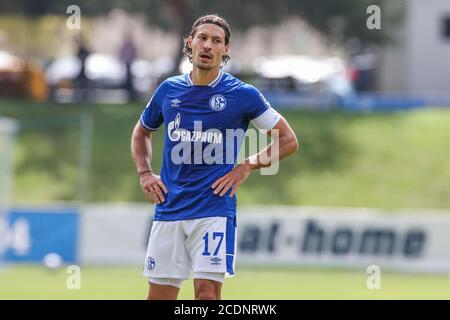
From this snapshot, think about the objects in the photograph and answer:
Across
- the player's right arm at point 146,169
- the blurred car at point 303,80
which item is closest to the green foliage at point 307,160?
the blurred car at point 303,80

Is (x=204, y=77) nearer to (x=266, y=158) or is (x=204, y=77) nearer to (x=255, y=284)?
(x=266, y=158)

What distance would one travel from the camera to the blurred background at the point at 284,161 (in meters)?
18.4

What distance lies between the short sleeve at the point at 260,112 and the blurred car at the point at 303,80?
66.7 feet

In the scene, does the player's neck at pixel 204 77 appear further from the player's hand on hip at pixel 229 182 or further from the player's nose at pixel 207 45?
the player's hand on hip at pixel 229 182

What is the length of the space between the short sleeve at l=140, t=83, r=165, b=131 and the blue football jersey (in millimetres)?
127

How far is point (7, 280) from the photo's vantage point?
16500mm

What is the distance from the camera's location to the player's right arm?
8.55 m

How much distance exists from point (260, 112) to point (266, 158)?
0.31 m

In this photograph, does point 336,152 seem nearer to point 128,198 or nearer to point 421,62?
point 128,198

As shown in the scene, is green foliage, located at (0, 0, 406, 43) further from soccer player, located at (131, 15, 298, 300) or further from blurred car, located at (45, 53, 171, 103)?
soccer player, located at (131, 15, 298, 300)

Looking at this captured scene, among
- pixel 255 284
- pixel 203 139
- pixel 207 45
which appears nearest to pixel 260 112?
pixel 203 139

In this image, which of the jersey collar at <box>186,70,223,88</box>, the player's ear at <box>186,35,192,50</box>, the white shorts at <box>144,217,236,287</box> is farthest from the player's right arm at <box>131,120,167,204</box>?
the player's ear at <box>186,35,192,50</box>

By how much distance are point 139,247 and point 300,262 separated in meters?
2.36
